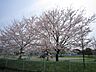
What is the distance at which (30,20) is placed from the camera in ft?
72.8

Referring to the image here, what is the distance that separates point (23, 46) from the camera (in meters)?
21.5

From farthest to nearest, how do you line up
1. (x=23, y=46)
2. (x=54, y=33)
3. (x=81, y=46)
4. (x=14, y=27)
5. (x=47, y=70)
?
(x=14, y=27) < (x=23, y=46) < (x=54, y=33) < (x=81, y=46) < (x=47, y=70)

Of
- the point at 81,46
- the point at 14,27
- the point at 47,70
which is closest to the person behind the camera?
the point at 47,70

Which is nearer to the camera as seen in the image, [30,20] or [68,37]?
[68,37]

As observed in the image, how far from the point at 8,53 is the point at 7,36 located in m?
2.99

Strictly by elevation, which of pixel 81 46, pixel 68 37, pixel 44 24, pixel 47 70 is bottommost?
pixel 47 70

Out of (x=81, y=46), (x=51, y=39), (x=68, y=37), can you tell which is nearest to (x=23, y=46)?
(x=51, y=39)

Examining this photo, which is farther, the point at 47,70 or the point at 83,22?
the point at 83,22

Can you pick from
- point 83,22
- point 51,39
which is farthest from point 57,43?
point 83,22

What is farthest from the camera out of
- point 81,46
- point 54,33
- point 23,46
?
point 23,46

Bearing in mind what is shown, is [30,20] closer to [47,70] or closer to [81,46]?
[81,46]

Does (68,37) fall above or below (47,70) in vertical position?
above

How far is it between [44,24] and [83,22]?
4.88 metres

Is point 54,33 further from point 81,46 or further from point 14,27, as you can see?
point 14,27
